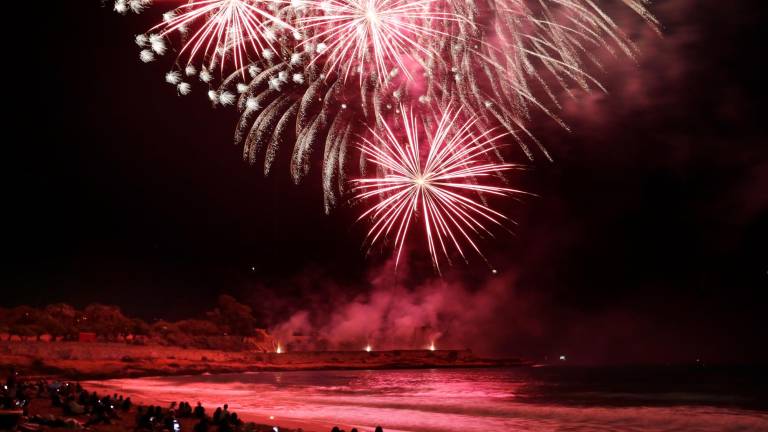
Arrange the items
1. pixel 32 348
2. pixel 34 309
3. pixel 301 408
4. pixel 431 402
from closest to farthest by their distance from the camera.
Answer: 1. pixel 301 408
2. pixel 431 402
3. pixel 32 348
4. pixel 34 309

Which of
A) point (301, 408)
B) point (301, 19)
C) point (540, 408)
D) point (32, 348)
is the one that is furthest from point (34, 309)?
point (301, 19)

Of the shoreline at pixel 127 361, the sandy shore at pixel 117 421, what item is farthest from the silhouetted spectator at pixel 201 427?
the shoreline at pixel 127 361

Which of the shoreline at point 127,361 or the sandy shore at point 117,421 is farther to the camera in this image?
Answer: the shoreline at point 127,361

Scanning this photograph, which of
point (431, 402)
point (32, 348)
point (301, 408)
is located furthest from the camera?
point (32, 348)

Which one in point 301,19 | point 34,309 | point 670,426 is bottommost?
point 670,426

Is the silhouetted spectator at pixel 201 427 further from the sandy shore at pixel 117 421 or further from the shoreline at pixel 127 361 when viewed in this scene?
the shoreline at pixel 127 361

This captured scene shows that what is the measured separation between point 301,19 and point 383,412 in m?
16.7

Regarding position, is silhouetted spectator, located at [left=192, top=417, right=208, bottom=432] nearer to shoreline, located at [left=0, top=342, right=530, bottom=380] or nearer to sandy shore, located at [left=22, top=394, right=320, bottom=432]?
sandy shore, located at [left=22, top=394, right=320, bottom=432]

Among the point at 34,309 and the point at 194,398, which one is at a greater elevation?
the point at 34,309

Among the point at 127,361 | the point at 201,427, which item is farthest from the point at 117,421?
the point at 127,361

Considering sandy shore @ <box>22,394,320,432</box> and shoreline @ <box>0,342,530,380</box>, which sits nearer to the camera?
sandy shore @ <box>22,394,320,432</box>

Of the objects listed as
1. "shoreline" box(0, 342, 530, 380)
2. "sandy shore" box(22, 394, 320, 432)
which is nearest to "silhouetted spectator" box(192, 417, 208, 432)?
"sandy shore" box(22, 394, 320, 432)

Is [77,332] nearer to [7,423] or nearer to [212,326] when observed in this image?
[212,326]

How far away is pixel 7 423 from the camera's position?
33.5ft
